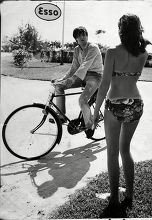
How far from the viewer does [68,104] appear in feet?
15.4

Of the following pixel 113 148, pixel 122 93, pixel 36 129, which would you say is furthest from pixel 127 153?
pixel 36 129

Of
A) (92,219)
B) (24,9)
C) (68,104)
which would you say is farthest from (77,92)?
(92,219)

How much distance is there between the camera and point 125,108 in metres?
3.43

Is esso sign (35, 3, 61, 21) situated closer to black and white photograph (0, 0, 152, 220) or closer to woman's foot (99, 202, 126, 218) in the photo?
black and white photograph (0, 0, 152, 220)

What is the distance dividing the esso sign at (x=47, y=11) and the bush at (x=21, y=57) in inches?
15.9

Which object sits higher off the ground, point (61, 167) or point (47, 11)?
point (47, 11)

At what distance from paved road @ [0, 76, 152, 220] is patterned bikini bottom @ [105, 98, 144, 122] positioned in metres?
0.35

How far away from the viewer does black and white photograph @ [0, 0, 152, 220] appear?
346 centimetres

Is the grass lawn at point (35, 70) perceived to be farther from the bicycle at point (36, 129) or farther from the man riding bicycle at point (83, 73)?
the bicycle at point (36, 129)

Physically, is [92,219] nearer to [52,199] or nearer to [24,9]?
[52,199]

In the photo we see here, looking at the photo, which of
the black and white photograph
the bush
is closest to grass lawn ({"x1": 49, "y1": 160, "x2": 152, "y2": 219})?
the black and white photograph

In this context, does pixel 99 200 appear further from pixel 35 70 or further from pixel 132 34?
pixel 132 34

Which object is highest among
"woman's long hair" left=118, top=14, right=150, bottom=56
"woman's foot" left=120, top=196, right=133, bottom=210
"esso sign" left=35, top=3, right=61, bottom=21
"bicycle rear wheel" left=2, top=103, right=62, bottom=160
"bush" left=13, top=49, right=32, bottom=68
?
"esso sign" left=35, top=3, right=61, bottom=21

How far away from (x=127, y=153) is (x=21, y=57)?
149 cm
